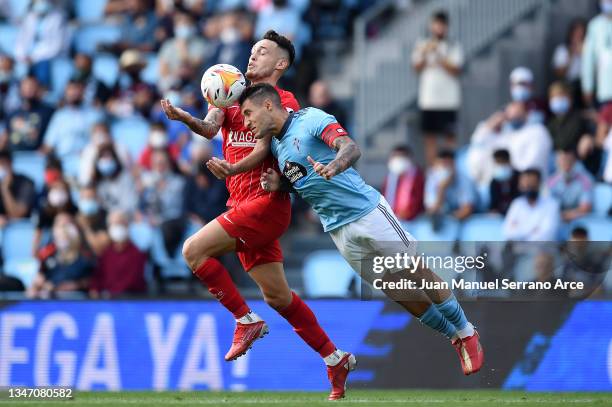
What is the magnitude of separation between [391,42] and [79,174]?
14.4 ft

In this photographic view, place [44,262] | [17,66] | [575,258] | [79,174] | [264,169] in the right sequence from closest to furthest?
[264,169] < [575,258] < [44,262] < [79,174] < [17,66]

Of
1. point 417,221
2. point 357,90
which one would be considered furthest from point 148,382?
point 357,90

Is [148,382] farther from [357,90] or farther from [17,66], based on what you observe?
[17,66]

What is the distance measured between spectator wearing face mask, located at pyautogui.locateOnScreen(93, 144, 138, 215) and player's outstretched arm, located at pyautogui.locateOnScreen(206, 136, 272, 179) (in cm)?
678

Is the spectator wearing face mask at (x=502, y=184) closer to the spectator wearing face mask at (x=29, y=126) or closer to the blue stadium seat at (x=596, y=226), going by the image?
the blue stadium seat at (x=596, y=226)

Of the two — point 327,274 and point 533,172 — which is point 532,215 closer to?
A: point 533,172

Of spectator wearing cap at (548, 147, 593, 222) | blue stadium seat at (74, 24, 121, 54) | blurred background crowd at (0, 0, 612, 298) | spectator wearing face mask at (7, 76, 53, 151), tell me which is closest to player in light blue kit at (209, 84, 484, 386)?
blurred background crowd at (0, 0, 612, 298)

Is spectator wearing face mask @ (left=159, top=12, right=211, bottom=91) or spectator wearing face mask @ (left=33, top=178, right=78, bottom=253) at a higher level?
spectator wearing face mask @ (left=159, top=12, right=211, bottom=91)

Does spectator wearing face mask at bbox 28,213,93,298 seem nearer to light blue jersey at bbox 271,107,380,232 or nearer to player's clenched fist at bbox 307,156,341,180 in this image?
light blue jersey at bbox 271,107,380,232

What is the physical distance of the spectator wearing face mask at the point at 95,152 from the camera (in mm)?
17047

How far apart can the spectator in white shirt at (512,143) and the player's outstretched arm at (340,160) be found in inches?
248

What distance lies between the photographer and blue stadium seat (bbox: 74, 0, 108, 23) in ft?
69.9

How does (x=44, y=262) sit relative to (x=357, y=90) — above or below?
below

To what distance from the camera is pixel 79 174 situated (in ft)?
57.3
